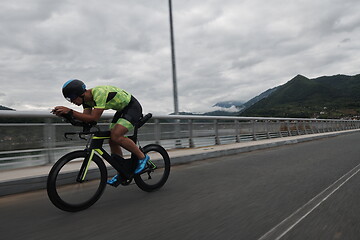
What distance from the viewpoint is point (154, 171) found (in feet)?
14.1

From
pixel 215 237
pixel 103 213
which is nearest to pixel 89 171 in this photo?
pixel 103 213

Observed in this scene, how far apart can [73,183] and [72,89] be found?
3.89 ft

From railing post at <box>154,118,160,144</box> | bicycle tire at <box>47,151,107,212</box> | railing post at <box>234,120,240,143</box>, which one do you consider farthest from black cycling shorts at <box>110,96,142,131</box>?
railing post at <box>234,120,240,143</box>

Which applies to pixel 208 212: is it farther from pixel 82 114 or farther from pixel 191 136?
pixel 191 136

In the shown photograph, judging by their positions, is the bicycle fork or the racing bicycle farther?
the bicycle fork

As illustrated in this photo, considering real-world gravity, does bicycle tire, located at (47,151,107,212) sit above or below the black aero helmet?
below

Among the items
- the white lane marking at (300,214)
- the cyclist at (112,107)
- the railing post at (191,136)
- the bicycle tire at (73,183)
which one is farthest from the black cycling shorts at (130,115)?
the railing post at (191,136)

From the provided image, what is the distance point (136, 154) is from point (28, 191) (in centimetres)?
203

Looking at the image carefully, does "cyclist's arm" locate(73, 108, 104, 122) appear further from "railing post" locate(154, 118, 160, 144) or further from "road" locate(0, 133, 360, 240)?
"railing post" locate(154, 118, 160, 144)

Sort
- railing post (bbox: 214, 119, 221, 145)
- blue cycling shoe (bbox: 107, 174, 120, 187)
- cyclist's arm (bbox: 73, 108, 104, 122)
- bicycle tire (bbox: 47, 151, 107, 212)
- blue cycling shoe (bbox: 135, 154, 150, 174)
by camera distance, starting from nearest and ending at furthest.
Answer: bicycle tire (bbox: 47, 151, 107, 212) < cyclist's arm (bbox: 73, 108, 104, 122) < blue cycling shoe (bbox: 107, 174, 120, 187) < blue cycling shoe (bbox: 135, 154, 150, 174) < railing post (bbox: 214, 119, 221, 145)

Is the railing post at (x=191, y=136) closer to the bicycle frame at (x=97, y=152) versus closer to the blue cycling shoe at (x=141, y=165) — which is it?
the blue cycling shoe at (x=141, y=165)

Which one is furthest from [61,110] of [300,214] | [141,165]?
[300,214]

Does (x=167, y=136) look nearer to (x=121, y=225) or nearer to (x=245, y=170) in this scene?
(x=245, y=170)

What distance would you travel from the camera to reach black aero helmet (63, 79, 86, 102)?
3.45 meters
